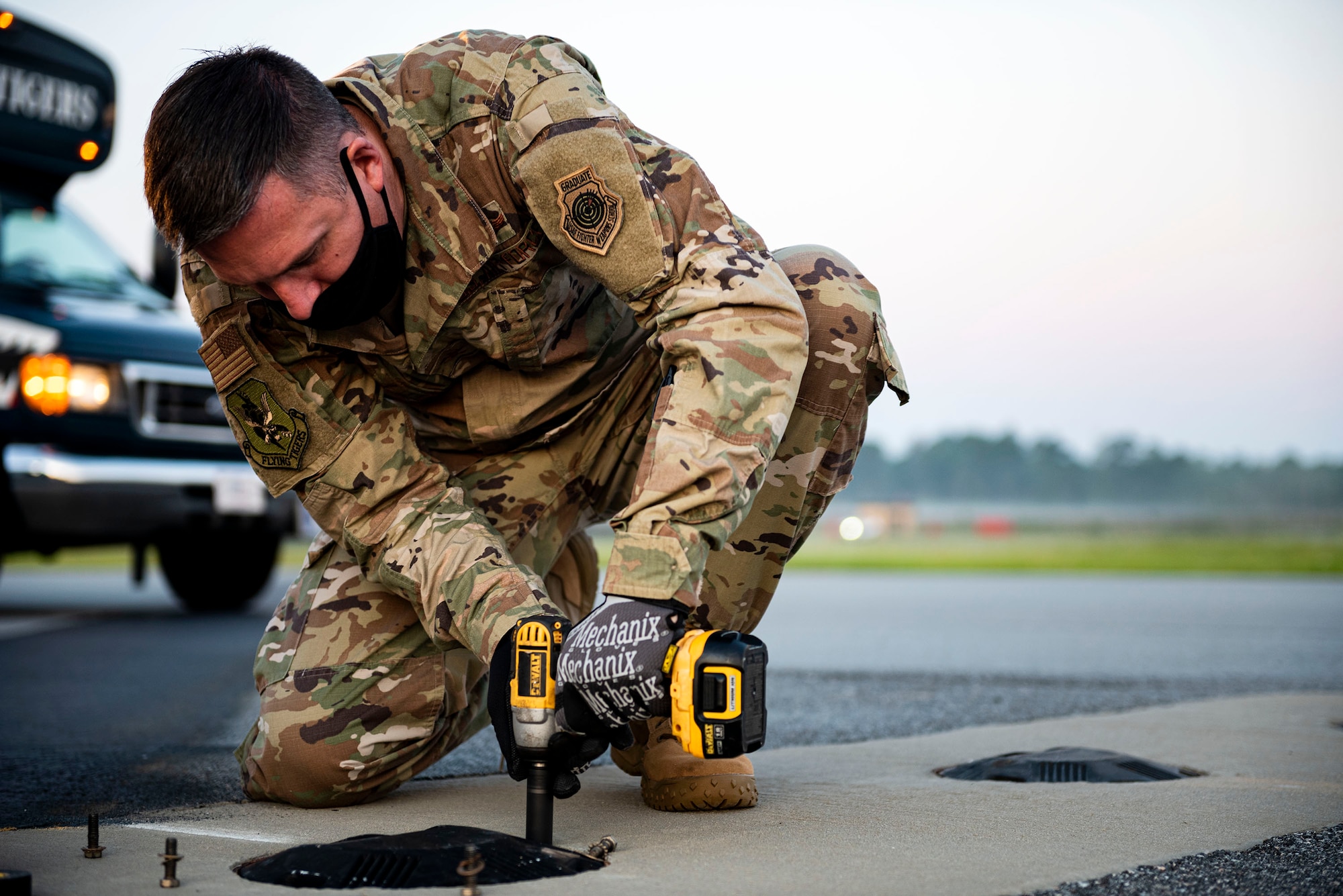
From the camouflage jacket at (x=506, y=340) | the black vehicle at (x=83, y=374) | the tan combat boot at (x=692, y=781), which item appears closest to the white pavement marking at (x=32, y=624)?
the black vehicle at (x=83, y=374)

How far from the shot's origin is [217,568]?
6965mm

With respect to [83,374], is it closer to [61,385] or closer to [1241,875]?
[61,385]

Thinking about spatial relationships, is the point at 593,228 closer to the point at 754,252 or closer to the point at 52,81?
the point at 754,252

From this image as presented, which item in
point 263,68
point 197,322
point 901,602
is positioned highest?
point 263,68

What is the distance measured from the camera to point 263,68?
2.03 metres

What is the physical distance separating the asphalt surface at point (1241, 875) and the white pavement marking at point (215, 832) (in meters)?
1.10

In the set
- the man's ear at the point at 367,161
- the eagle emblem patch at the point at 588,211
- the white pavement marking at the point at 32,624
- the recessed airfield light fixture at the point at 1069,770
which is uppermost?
Result: the man's ear at the point at 367,161

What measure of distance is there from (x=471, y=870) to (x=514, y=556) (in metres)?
1.04

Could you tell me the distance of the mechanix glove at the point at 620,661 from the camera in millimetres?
1646

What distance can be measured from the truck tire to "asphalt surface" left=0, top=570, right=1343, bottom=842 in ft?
0.63

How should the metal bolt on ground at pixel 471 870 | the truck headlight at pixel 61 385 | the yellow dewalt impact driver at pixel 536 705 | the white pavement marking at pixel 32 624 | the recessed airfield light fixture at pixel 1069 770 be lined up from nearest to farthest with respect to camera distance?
the metal bolt on ground at pixel 471 870
the yellow dewalt impact driver at pixel 536 705
the recessed airfield light fixture at pixel 1069 770
the truck headlight at pixel 61 385
the white pavement marking at pixel 32 624

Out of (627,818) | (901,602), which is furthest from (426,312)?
(901,602)

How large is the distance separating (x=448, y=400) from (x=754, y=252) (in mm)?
796

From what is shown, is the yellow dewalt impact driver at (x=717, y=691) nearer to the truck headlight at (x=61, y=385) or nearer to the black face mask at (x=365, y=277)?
the black face mask at (x=365, y=277)
